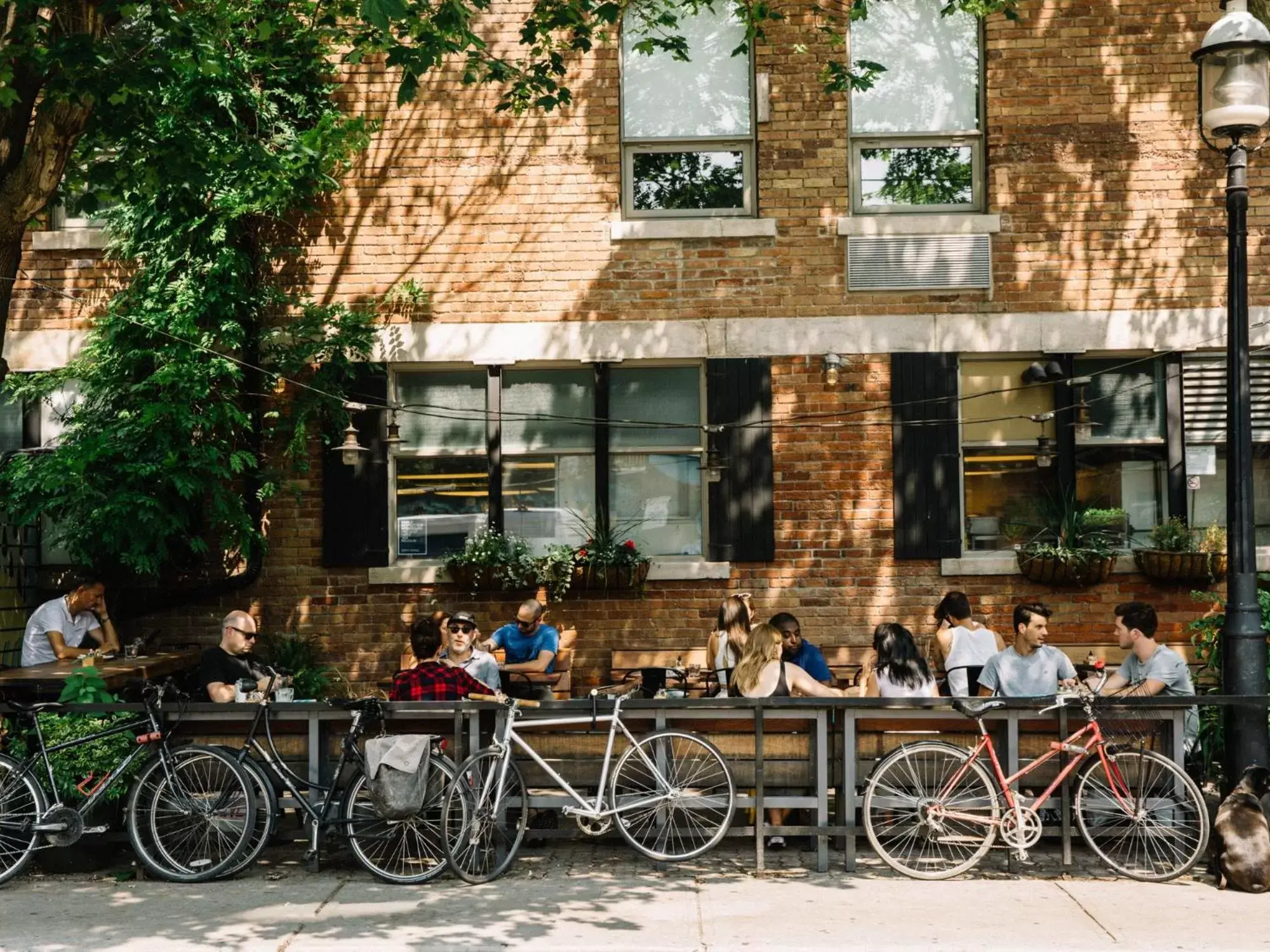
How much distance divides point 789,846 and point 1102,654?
4.19m

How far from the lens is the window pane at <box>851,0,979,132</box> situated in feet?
37.7

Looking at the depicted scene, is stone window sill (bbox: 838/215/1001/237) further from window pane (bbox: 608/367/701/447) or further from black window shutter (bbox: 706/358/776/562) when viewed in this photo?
window pane (bbox: 608/367/701/447)

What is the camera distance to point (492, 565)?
429 inches

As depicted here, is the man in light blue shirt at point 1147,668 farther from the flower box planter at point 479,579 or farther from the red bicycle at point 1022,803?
the flower box planter at point 479,579

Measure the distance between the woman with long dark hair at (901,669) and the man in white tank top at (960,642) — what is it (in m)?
1.25

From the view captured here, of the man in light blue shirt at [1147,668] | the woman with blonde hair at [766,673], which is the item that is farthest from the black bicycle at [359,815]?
the man in light blue shirt at [1147,668]

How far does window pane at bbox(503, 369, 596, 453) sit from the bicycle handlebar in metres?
3.88

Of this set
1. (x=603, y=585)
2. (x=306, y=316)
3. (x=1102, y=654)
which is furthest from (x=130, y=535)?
(x=1102, y=654)

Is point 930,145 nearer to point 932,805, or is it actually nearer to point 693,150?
point 693,150

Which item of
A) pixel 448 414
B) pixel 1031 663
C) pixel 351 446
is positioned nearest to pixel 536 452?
pixel 448 414

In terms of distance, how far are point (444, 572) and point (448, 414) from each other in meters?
1.44

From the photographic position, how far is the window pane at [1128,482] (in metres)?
11.3

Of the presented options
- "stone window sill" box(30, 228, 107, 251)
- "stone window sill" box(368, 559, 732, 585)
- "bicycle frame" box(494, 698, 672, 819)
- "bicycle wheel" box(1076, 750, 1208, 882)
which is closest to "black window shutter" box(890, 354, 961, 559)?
"stone window sill" box(368, 559, 732, 585)

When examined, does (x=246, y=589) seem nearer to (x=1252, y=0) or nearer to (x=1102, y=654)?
(x=1102, y=654)
